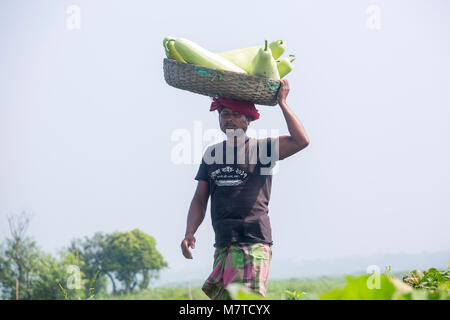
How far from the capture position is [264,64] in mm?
3412

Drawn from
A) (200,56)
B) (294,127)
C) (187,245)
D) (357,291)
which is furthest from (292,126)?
(357,291)

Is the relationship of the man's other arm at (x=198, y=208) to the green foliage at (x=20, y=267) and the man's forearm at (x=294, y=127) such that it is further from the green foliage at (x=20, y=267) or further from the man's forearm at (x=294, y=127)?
the green foliage at (x=20, y=267)

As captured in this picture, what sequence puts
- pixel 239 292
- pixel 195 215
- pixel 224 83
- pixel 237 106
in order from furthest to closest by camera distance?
pixel 195 215
pixel 237 106
pixel 224 83
pixel 239 292

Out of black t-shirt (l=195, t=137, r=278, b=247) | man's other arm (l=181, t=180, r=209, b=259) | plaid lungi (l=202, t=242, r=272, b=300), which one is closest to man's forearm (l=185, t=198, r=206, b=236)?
man's other arm (l=181, t=180, r=209, b=259)

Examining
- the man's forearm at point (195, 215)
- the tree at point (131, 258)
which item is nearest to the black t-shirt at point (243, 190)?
the man's forearm at point (195, 215)

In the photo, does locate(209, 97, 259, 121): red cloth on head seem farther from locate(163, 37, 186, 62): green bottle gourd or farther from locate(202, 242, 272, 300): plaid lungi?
locate(202, 242, 272, 300): plaid lungi

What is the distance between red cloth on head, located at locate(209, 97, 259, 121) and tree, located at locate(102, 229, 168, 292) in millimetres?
66363

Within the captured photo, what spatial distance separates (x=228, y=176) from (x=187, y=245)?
59 centimetres

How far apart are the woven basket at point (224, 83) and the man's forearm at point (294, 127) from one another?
0.12m

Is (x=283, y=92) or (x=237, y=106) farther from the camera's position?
(x=237, y=106)

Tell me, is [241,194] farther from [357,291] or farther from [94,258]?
[94,258]

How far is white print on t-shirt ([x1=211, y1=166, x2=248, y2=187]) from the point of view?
3588mm

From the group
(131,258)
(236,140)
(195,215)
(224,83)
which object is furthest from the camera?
(131,258)
